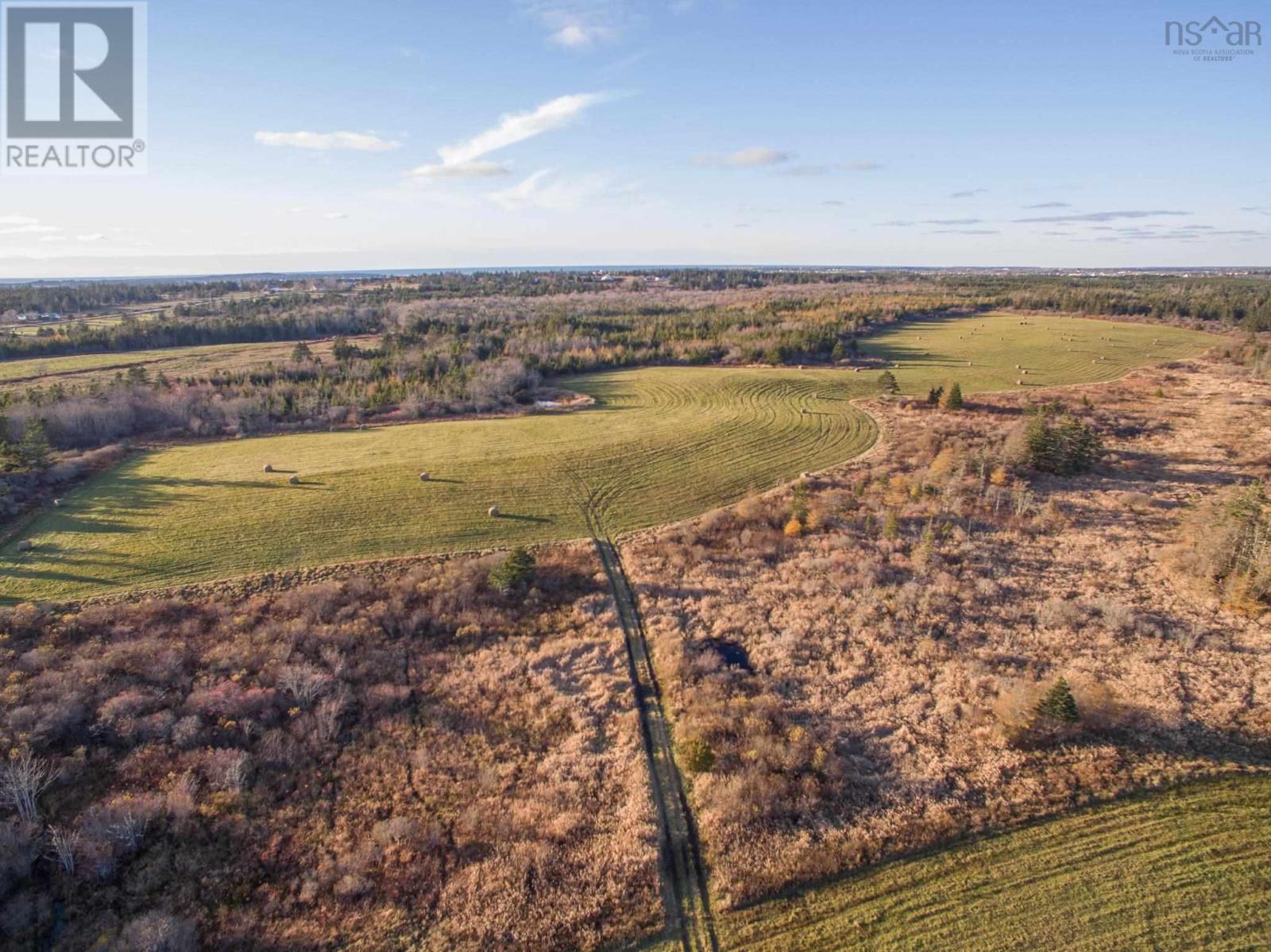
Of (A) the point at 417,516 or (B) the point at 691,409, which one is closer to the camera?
(A) the point at 417,516

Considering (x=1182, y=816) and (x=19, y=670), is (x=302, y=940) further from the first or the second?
(x=1182, y=816)

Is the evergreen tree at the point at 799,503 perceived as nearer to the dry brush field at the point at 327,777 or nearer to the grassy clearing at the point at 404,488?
the grassy clearing at the point at 404,488

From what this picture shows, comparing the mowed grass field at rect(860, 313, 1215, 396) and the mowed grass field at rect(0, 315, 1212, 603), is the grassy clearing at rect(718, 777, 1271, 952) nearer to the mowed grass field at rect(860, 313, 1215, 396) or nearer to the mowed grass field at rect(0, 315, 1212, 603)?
the mowed grass field at rect(0, 315, 1212, 603)

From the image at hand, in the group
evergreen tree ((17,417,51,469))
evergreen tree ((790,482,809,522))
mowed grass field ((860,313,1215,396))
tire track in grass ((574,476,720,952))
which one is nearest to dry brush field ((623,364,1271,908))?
tire track in grass ((574,476,720,952))

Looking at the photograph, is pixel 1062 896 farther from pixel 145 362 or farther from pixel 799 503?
pixel 145 362

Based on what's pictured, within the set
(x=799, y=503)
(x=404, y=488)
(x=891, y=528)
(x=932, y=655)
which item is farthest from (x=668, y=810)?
(x=404, y=488)

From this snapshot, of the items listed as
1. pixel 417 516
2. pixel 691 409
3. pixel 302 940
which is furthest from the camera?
pixel 691 409

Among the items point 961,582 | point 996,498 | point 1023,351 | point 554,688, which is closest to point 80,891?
point 554,688

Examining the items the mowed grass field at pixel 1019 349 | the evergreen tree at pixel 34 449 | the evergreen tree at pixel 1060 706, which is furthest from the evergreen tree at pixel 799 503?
the evergreen tree at pixel 34 449
